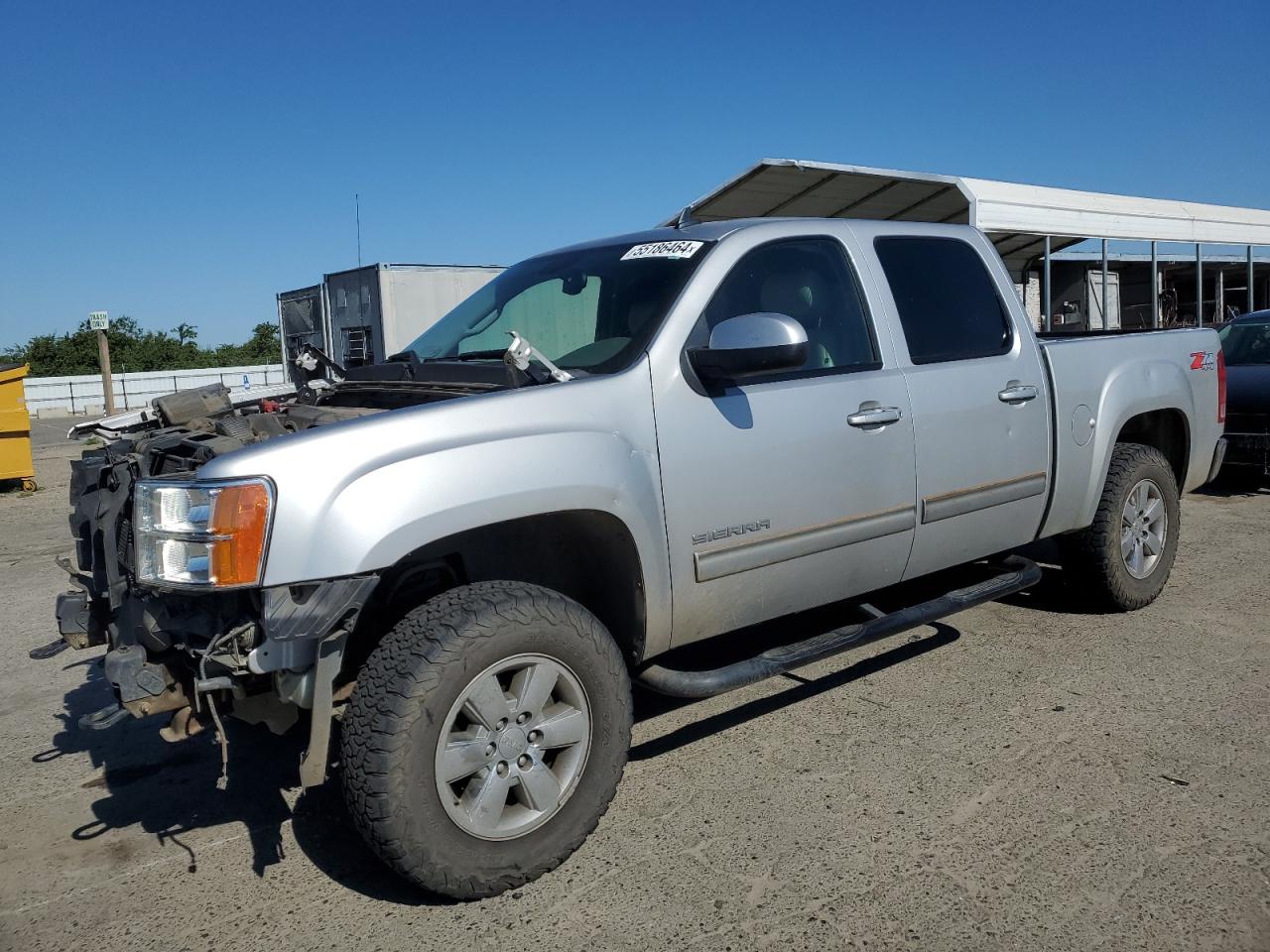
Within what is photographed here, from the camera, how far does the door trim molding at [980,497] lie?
13.3 ft

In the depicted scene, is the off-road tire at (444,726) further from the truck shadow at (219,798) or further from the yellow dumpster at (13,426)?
the yellow dumpster at (13,426)

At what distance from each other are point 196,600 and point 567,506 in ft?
3.54

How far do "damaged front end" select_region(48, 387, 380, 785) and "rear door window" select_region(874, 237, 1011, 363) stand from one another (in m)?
2.20

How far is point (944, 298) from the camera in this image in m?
4.37

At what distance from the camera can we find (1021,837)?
3125 millimetres

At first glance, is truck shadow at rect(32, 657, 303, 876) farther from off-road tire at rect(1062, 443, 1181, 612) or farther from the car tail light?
the car tail light

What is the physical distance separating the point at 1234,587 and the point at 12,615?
7.35 m

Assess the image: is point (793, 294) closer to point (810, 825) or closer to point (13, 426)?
point (810, 825)

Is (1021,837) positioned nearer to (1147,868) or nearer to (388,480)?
(1147,868)

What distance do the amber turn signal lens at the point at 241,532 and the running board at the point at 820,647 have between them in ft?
4.38

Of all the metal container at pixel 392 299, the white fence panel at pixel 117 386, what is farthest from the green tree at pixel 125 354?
the metal container at pixel 392 299

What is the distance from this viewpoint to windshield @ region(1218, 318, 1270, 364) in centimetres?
932

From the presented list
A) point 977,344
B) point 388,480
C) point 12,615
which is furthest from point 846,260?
point 12,615

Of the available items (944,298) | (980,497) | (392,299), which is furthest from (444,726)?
(392,299)
